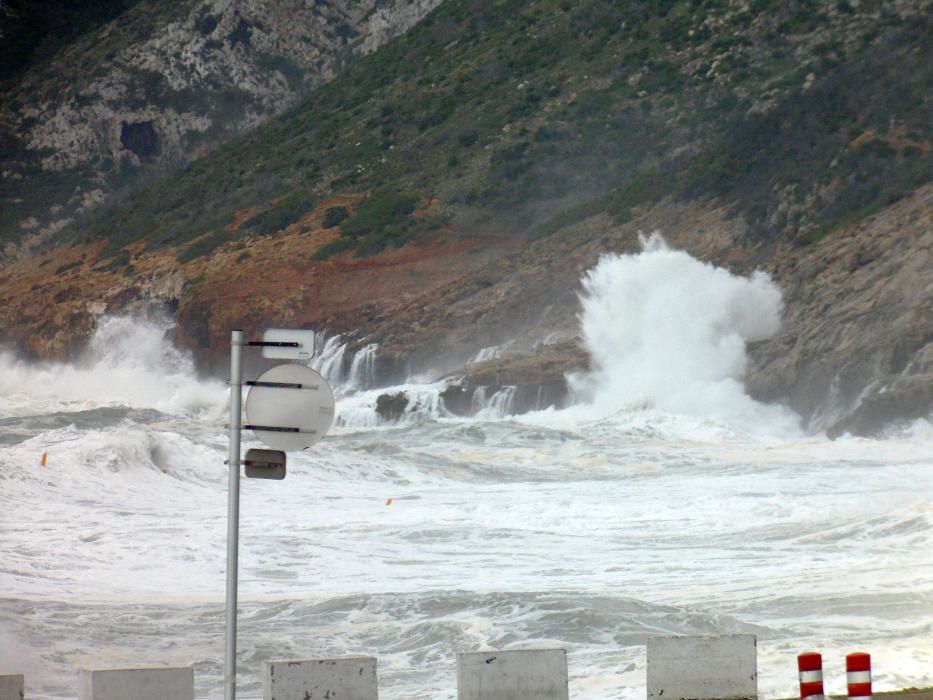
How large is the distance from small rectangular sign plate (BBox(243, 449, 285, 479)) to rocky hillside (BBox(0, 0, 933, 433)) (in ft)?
106

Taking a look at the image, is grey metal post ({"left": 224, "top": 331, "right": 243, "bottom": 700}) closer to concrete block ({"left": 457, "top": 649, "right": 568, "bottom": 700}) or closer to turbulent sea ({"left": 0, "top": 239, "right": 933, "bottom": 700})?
concrete block ({"left": 457, "top": 649, "right": 568, "bottom": 700})

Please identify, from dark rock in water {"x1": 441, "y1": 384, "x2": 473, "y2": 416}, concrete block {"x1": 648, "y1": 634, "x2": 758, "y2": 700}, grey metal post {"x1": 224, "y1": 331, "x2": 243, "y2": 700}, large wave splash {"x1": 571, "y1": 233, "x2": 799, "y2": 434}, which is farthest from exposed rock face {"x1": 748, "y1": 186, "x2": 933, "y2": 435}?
grey metal post {"x1": 224, "y1": 331, "x2": 243, "y2": 700}

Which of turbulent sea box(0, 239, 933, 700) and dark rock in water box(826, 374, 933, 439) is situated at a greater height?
dark rock in water box(826, 374, 933, 439)

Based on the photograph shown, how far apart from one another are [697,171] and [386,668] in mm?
45684

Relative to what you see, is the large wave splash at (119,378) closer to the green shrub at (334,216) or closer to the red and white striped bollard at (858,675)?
the green shrub at (334,216)

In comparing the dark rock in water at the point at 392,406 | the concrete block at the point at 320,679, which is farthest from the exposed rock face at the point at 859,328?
the concrete block at the point at 320,679

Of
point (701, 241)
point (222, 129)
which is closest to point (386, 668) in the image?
point (701, 241)

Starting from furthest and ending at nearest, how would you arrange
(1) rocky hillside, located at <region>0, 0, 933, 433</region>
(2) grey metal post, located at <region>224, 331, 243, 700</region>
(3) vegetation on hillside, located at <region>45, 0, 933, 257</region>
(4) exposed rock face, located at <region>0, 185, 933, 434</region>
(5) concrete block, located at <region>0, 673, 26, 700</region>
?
(3) vegetation on hillside, located at <region>45, 0, 933, 257</region> → (1) rocky hillside, located at <region>0, 0, 933, 433</region> → (4) exposed rock face, located at <region>0, 185, 933, 434</region> → (5) concrete block, located at <region>0, 673, 26, 700</region> → (2) grey metal post, located at <region>224, 331, 243, 700</region>

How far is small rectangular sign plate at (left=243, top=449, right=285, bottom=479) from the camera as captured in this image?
17.9 feet

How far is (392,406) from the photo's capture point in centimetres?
4122

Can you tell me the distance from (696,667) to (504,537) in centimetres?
1336

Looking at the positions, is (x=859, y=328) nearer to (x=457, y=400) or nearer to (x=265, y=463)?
(x=457, y=400)

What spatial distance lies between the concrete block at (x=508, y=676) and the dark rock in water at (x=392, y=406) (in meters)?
34.6

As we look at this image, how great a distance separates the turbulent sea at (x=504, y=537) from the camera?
1174cm
